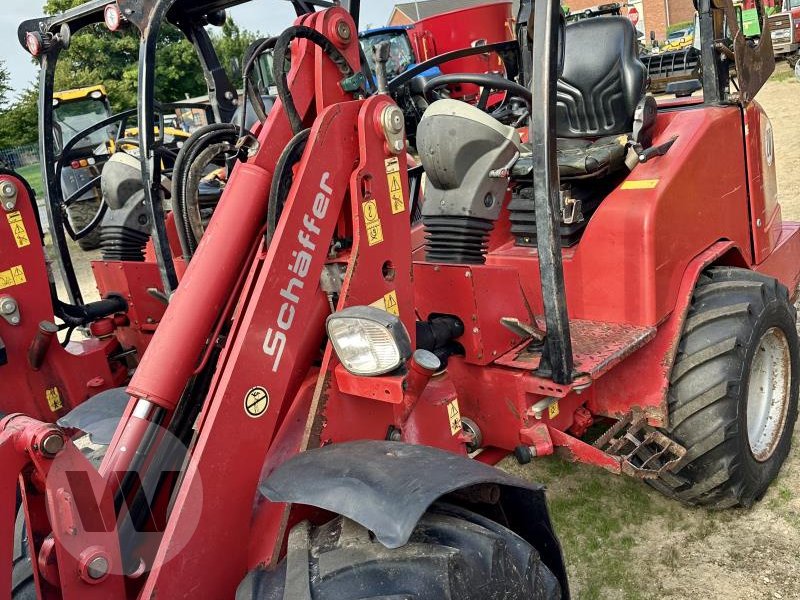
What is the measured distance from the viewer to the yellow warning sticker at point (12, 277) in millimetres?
3814

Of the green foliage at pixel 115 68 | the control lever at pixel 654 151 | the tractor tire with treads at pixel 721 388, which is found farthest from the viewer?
the green foliage at pixel 115 68

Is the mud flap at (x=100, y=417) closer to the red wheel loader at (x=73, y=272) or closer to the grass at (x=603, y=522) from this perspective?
the red wheel loader at (x=73, y=272)

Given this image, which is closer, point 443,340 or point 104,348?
point 443,340

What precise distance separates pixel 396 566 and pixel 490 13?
1582 cm

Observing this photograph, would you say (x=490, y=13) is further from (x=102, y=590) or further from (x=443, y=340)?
(x=102, y=590)

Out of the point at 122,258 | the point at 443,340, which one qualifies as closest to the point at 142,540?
the point at 443,340

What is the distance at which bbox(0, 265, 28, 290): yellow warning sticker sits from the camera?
3814mm

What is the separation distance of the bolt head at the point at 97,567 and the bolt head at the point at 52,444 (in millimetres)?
286

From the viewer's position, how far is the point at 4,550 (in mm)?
1586

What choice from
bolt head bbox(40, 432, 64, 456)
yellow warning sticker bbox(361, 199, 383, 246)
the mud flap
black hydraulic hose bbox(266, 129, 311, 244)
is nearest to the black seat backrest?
yellow warning sticker bbox(361, 199, 383, 246)

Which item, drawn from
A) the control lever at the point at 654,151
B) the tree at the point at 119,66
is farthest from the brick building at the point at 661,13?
the control lever at the point at 654,151

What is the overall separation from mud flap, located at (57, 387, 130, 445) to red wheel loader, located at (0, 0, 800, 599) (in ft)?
1.38

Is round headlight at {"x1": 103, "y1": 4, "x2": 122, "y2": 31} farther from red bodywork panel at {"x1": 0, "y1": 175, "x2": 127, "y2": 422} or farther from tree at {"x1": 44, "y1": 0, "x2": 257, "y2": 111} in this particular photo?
tree at {"x1": 44, "y1": 0, "x2": 257, "y2": 111}

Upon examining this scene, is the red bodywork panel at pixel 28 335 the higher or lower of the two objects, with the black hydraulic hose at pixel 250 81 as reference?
lower
